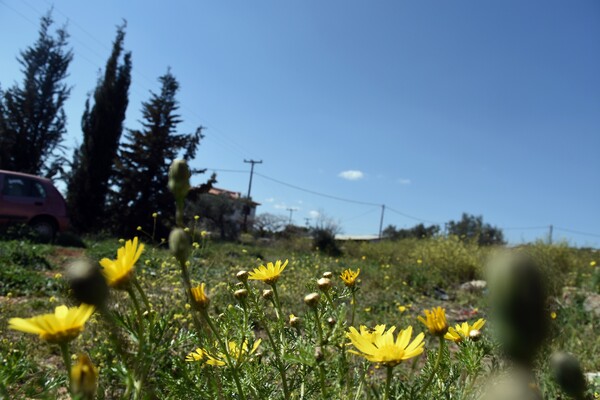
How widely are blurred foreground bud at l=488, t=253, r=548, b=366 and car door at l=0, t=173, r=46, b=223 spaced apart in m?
9.53

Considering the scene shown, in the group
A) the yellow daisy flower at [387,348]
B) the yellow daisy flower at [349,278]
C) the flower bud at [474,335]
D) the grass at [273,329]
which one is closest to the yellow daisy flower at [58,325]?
the grass at [273,329]

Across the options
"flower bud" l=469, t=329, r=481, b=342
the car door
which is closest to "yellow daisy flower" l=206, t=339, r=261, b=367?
"flower bud" l=469, t=329, r=481, b=342

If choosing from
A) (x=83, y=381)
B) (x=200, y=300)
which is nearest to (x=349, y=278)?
(x=200, y=300)

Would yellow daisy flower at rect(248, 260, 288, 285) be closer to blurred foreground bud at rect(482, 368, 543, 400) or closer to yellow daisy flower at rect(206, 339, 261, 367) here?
yellow daisy flower at rect(206, 339, 261, 367)

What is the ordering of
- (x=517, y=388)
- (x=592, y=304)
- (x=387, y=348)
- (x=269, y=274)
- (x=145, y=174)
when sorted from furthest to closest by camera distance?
(x=145, y=174), (x=592, y=304), (x=269, y=274), (x=387, y=348), (x=517, y=388)

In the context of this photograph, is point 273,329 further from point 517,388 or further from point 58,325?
point 517,388

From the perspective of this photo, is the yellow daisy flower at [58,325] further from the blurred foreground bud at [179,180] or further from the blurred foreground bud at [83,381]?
the blurred foreground bud at [179,180]

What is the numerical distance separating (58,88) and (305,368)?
21.1 meters

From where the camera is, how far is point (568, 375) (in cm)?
37

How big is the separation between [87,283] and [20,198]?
919cm

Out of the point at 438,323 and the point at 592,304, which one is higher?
the point at 438,323

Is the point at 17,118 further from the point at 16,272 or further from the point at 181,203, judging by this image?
the point at 181,203

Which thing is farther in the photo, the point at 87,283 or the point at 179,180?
the point at 179,180

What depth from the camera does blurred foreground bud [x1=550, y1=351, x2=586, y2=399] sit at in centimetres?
36
